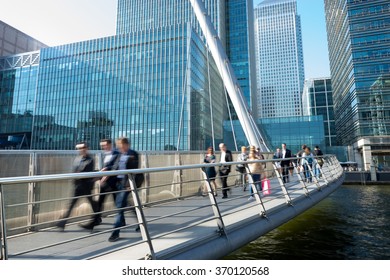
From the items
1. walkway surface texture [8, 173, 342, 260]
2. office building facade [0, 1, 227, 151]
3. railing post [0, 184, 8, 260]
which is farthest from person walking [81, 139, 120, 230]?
office building facade [0, 1, 227, 151]

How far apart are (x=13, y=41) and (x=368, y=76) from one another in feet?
317

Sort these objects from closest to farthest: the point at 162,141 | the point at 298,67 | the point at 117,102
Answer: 1. the point at 162,141
2. the point at 117,102
3. the point at 298,67

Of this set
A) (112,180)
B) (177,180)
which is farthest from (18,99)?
(112,180)

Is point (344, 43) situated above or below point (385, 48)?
above

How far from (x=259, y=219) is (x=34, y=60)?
78.0 meters

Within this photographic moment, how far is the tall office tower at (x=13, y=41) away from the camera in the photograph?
75.9 meters

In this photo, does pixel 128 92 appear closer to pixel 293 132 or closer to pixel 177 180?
pixel 293 132

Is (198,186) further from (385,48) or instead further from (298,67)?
(298,67)

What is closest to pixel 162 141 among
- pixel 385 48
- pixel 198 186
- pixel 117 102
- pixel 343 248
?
pixel 117 102

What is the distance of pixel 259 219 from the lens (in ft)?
15.5

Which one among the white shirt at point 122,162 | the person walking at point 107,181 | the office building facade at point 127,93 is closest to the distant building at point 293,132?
the office building facade at point 127,93
